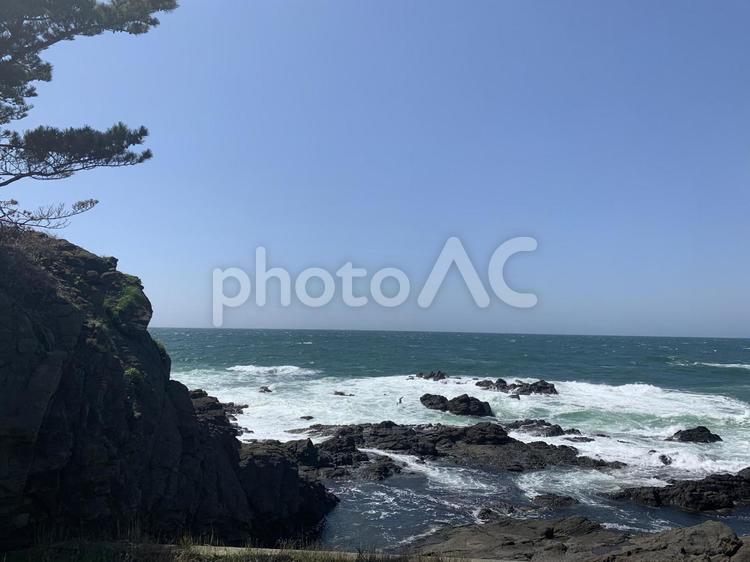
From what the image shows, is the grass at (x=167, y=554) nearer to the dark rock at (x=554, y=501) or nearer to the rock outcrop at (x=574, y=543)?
the rock outcrop at (x=574, y=543)

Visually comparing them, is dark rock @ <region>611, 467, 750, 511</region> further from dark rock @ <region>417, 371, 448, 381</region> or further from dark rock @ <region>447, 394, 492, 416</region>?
dark rock @ <region>417, 371, 448, 381</region>

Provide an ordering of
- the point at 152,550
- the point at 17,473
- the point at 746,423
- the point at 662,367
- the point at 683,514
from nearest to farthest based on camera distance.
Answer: the point at 152,550, the point at 17,473, the point at 683,514, the point at 746,423, the point at 662,367

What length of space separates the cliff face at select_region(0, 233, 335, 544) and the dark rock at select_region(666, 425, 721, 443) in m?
19.2

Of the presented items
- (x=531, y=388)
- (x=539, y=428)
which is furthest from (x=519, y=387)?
(x=539, y=428)

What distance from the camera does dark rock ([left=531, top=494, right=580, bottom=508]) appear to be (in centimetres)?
1673

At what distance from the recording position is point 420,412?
3388 centimetres

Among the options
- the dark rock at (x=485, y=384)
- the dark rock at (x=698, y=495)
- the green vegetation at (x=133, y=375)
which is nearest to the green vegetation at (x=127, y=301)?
the green vegetation at (x=133, y=375)

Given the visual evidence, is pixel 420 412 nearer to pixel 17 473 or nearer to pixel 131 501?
pixel 131 501

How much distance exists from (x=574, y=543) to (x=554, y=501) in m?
4.97

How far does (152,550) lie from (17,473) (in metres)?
2.45

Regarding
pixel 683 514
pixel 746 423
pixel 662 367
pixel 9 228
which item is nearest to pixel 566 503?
pixel 683 514

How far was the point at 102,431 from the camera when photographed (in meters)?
9.95

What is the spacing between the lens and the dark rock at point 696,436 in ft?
83.7

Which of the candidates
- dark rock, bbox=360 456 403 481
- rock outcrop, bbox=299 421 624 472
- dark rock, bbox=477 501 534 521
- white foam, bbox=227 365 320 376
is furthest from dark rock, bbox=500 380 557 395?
dark rock, bbox=477 501 534 521
